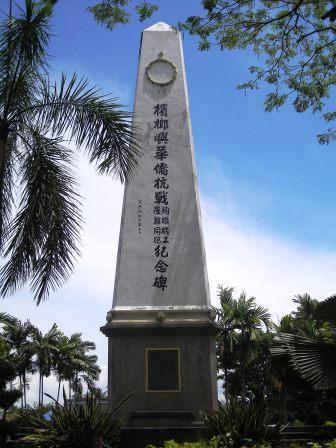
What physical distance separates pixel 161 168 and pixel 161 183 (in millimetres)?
377

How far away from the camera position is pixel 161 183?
12477 mm

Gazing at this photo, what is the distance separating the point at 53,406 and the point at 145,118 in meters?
7.54

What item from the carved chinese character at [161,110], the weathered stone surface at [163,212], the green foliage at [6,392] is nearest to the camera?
the weathered stone surface at [163,212]

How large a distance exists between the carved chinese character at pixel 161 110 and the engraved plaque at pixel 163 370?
5451 mm

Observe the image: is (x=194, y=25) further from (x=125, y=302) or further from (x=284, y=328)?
(x=284, y=328)

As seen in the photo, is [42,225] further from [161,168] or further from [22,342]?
[22,342]

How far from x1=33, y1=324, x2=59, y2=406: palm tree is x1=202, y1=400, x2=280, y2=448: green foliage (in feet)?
90.1

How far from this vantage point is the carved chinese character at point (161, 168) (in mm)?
12586

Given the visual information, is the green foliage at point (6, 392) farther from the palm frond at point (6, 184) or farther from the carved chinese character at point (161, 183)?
the palm frond at point (6, 184)

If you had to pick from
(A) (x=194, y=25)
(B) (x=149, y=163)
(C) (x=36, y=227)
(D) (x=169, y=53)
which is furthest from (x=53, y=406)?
(D) (x=169, y=53)

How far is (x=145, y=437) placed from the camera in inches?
379

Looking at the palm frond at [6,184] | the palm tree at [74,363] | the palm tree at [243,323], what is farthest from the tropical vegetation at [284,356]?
the palm tree at [74,363]

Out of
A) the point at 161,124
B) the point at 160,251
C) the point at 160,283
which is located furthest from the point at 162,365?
the point at 161,124

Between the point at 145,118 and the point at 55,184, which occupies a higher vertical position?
the point at 145,118
